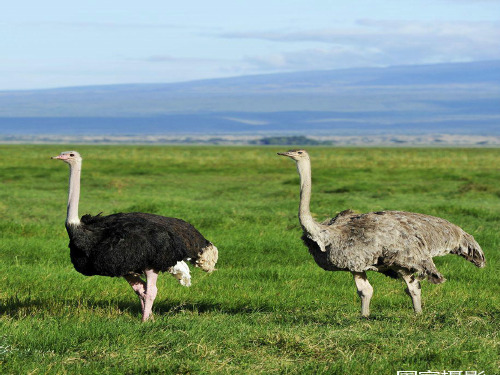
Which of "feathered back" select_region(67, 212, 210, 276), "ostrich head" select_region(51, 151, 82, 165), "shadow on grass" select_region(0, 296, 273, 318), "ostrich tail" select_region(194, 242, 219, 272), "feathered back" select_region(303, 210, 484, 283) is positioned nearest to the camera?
"feathered back" select_region(67, 212, 210, 276)

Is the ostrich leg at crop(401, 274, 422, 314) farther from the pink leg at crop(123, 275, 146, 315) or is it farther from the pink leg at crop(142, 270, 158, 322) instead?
the pink leg at crop(123, 275, 146, 315)

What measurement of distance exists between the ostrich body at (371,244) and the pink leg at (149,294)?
1856 mm

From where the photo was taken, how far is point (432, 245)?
31.9ft

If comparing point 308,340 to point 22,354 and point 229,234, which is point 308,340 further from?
point 229,234

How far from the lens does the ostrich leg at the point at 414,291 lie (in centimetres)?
949

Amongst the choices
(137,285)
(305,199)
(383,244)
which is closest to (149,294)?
(137,285)

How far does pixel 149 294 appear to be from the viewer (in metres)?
9.31

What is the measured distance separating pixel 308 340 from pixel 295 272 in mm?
5347

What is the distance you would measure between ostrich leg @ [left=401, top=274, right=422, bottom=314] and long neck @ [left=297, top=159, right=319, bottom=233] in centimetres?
127

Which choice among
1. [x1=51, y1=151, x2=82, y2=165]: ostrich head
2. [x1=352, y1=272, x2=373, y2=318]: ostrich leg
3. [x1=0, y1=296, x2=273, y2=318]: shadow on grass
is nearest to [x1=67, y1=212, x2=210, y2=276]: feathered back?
[x1=0, y1=296, x2=273, y2=318]: shadow on grass

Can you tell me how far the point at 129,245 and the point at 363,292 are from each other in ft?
9.07

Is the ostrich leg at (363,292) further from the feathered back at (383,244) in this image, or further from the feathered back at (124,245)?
the feathered back at (124,245)

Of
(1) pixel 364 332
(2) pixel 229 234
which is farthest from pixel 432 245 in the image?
(2) pixel 229 234

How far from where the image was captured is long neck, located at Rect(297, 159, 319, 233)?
30.5ft
